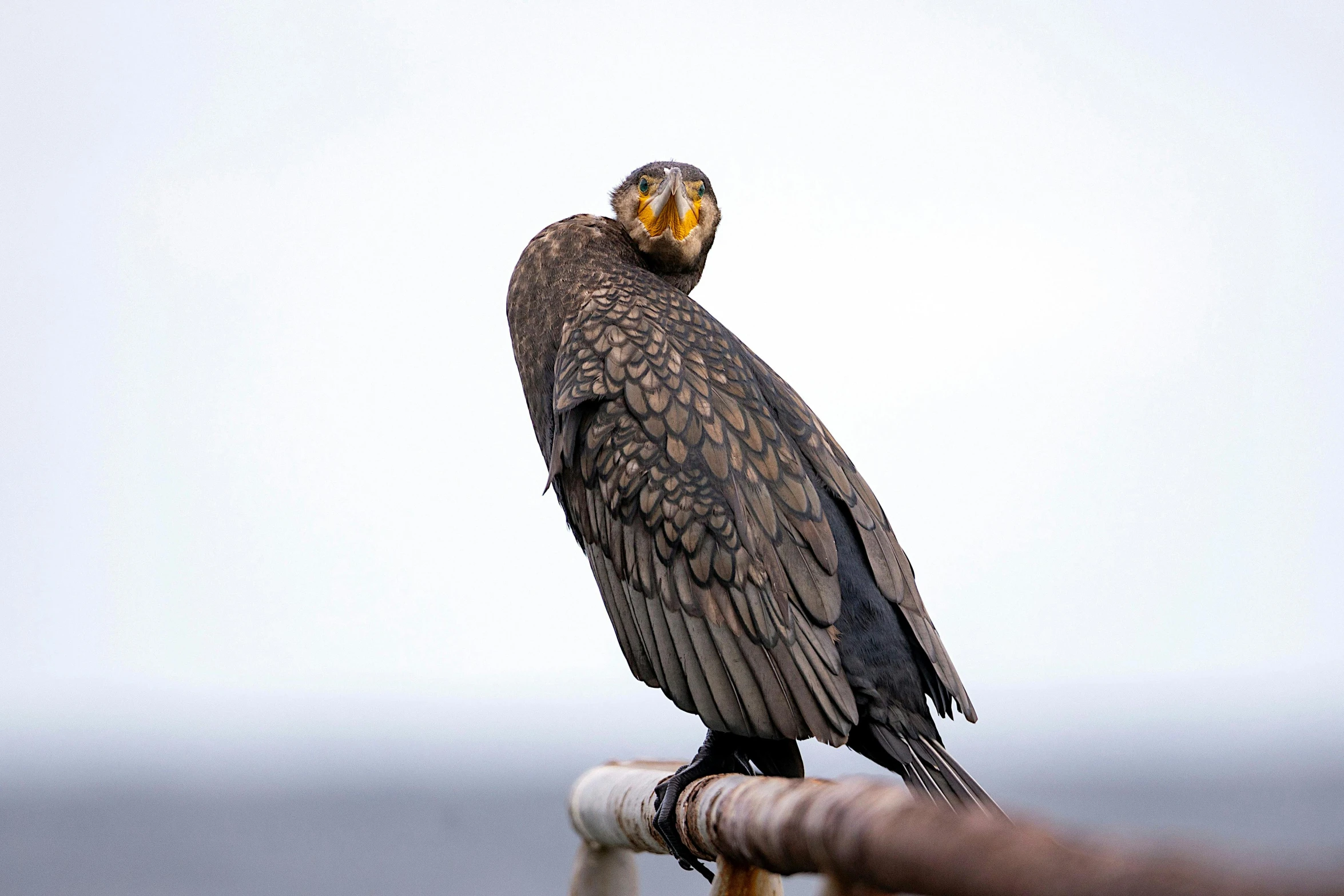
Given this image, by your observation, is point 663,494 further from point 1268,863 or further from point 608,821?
point 1268,863

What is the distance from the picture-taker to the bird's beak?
4184mm

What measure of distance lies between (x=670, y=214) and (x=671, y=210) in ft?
0.07

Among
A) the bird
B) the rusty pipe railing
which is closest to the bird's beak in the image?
the bird

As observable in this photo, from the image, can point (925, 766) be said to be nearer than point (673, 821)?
No

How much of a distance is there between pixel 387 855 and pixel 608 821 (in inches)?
2126

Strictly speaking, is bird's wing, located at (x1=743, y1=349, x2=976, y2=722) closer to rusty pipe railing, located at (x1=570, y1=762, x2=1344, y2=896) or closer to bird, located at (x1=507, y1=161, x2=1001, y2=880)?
bird, located at (x1=507, y1=161, x2=1001, y2=880)

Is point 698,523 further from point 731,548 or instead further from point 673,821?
point 673,821

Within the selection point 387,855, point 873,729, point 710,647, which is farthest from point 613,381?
point 387,855

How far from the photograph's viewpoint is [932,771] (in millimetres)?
2949

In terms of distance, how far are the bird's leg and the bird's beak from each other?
5.43 ft

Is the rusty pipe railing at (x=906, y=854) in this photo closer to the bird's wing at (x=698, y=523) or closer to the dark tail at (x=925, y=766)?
the dark tail at (x=925, y=766)

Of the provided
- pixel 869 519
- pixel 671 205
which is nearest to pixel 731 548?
pixel 869 519

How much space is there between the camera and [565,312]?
158 inches

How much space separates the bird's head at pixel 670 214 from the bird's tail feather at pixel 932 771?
1779 mm
